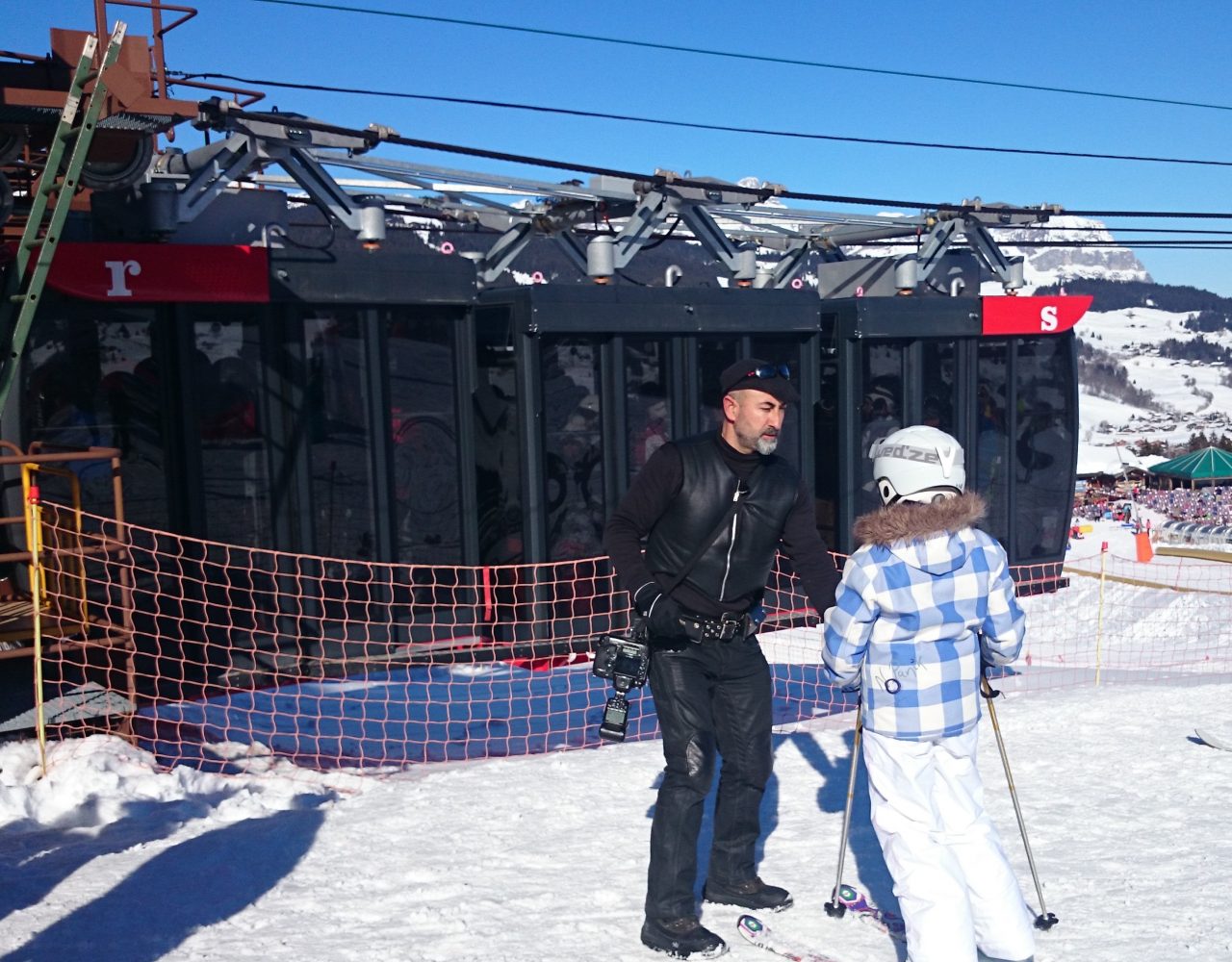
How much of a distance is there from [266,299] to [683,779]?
597 cm

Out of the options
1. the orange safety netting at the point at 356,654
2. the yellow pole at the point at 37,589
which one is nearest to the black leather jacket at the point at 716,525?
the orange safety netting at the point at 356,654

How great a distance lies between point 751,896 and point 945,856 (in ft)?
3.05

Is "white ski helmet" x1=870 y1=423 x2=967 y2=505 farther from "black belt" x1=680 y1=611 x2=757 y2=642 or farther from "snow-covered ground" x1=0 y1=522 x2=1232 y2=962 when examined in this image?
"snow-covered ground" x1=0 y1=522 x2=1232 y2=962

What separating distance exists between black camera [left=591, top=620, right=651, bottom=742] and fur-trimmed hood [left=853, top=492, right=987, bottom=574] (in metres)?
0.87

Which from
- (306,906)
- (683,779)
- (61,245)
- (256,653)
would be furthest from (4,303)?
(256,653)

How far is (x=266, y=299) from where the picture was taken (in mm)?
8430

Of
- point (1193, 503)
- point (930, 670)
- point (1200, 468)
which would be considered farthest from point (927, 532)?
point (1200, 468)

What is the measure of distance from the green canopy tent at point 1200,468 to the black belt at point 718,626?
27016mm

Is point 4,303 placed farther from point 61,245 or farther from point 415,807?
point 61,245

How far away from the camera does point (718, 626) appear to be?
12.4ft

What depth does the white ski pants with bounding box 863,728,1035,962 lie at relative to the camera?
10.2ft

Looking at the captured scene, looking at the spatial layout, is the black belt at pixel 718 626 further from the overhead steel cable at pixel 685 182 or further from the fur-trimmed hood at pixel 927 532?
the overhead steel cable at pixel 685 182

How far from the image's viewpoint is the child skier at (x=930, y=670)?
3186mm

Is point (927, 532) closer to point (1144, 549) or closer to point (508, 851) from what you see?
point (508, 851)
